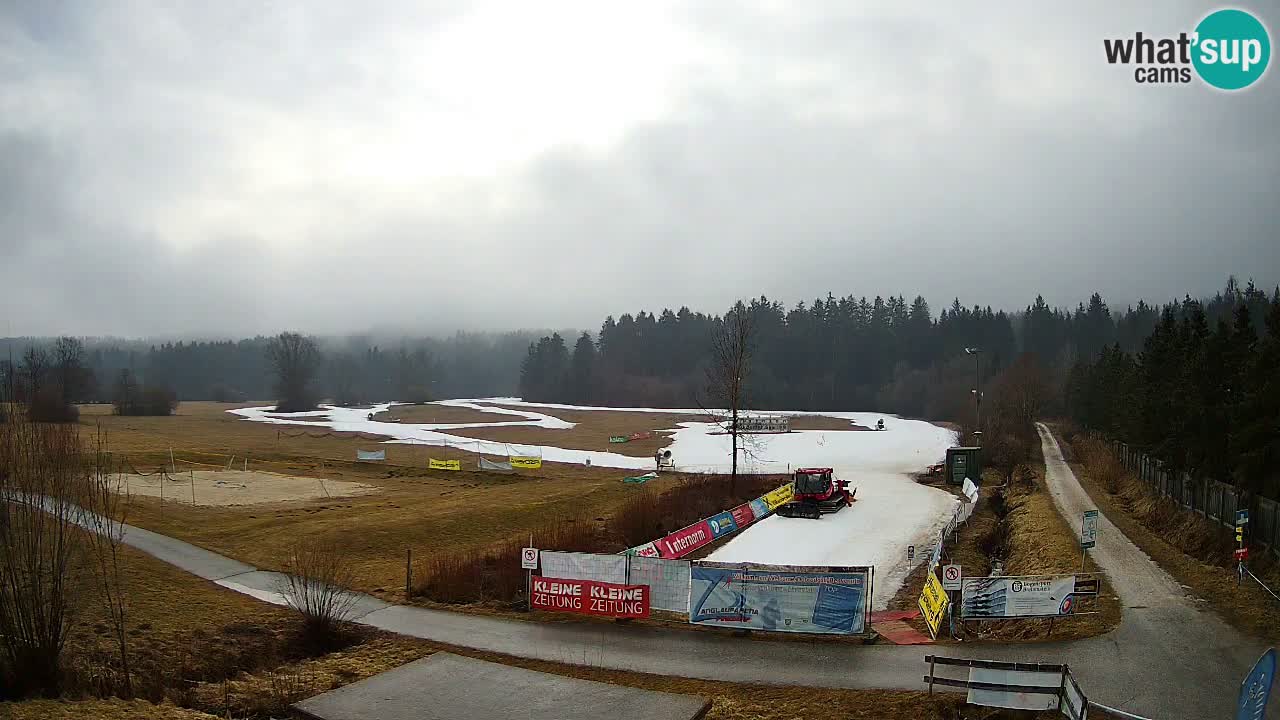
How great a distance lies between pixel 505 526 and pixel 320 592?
1473 cm

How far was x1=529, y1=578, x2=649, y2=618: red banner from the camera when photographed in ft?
61.3

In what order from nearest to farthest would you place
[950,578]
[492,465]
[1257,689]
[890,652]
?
[1257,689], [890,652], [950,578], [492,465]

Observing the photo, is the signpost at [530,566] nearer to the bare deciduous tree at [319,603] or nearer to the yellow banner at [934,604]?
the bare deciduous tree at [319,603]

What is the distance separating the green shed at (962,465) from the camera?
48562 millimetres

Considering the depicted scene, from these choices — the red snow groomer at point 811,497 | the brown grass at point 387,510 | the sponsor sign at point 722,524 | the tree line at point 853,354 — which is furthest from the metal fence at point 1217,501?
the tree line at point 853,354

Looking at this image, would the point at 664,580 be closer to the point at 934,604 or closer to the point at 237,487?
the point at 934,604

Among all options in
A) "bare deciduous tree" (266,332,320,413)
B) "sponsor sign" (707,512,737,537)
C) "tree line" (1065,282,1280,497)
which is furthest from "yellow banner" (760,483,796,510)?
"bare deciduous tree" (266,332,320,413)

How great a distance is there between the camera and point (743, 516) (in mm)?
35125

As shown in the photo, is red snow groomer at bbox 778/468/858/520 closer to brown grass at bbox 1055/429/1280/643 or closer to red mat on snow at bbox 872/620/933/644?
brown grass at bbox 1055/429/1280/643

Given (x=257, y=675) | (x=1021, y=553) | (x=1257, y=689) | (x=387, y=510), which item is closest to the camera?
(x=1257, y=689)

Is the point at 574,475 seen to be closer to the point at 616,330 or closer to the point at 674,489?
the point at 674,489

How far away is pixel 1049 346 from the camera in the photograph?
154m

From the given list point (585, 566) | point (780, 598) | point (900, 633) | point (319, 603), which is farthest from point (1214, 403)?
point (319, 603)

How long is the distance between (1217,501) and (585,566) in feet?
78.6
